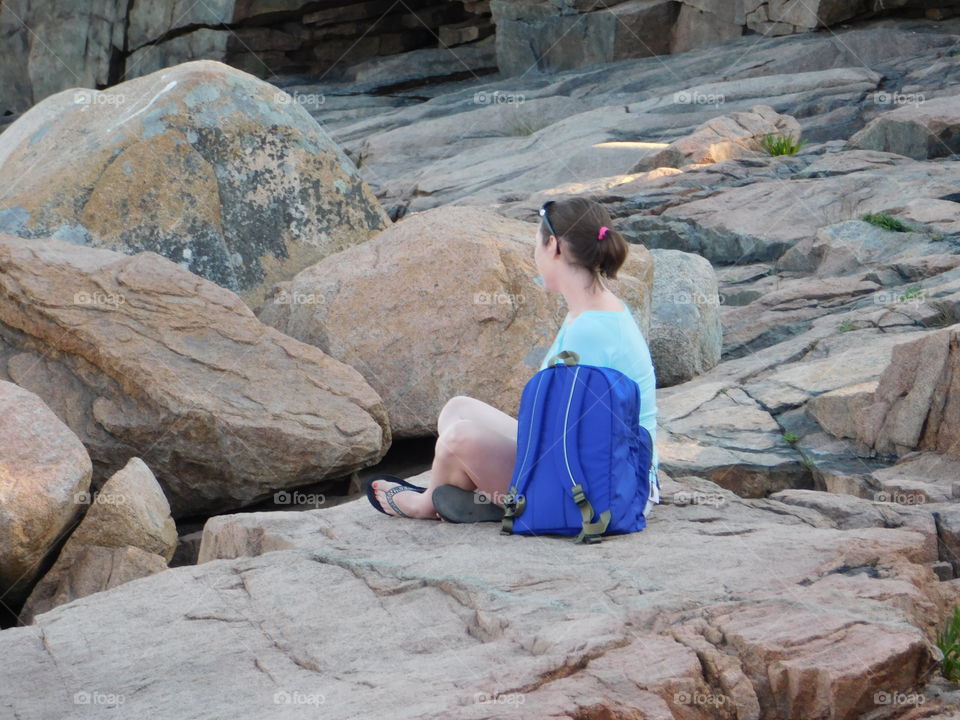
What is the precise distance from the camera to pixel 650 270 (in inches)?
271

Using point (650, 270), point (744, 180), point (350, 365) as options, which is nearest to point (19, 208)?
point (350, 365)

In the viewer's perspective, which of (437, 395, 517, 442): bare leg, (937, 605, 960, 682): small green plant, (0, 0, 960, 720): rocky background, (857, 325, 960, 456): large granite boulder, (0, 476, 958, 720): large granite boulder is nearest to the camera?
(0, 476, 958, 720): large granite boulder

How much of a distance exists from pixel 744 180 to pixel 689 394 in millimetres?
4842

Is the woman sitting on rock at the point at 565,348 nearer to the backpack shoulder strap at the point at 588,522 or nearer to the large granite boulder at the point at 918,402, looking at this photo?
the backpack shoulder strap at the point at 588,522

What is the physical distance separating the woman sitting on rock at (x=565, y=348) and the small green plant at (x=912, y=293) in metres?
3.67

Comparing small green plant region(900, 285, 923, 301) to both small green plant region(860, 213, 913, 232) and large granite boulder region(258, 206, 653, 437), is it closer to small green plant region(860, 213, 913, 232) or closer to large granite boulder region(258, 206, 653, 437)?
small green plant region(860, 213, 913, 232)

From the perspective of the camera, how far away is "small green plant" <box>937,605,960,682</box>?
309 cm

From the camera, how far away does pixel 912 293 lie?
7.23 m

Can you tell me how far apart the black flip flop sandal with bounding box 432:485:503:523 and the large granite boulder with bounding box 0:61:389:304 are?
11.7 ft

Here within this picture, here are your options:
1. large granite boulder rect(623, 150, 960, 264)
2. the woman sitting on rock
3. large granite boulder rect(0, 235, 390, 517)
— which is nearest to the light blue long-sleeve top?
the woman sitting on rock

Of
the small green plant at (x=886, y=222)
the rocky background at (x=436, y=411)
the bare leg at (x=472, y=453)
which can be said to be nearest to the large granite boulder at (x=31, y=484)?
the rocky background at (x=436, y=411)

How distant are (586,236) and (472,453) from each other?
83 centimetres

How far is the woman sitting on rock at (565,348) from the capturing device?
386cm

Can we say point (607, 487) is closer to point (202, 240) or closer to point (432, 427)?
point (432, 427)
